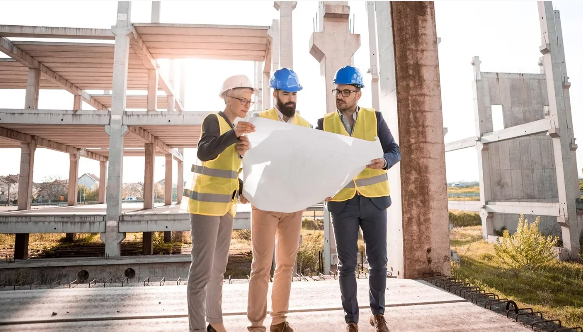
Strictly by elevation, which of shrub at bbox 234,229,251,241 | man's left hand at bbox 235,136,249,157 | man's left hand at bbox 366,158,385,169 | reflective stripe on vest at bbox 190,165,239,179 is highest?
man's left hand at bbox 235,136,249,157

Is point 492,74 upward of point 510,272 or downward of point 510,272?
upward

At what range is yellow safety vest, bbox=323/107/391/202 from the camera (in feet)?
7.50

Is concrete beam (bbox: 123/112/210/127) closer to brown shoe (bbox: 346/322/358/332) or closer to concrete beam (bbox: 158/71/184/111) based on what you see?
concrete beam (bbox: 158/71/184/111)

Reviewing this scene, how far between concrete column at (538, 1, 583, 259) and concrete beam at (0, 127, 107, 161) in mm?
24516

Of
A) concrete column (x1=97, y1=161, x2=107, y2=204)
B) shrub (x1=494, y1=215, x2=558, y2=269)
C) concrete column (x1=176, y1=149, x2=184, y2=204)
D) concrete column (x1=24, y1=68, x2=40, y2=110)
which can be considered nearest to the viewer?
shrub (x1=494, y1=215, x2=558, y2=269)

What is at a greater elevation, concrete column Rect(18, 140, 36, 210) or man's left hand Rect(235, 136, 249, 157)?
concrete column Rect(18, 140, 36, 210)

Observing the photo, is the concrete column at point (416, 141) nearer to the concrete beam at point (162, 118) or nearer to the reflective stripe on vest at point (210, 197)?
the reflective stripe on vest at point (210, 197)

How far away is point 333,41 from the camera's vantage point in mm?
9008

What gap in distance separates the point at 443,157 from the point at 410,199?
2.31 ft

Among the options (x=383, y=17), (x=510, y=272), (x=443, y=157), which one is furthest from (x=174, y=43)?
(x=510, y=272)

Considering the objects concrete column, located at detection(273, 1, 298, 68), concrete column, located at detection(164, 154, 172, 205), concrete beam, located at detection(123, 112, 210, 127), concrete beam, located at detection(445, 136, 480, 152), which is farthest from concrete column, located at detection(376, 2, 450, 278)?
concrete column, located at detection(164, 154, 172, 205)

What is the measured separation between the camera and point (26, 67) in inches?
666

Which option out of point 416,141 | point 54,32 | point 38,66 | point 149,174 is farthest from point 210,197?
point 38,66

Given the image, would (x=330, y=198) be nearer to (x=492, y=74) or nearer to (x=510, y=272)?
(x=510, y=272)
